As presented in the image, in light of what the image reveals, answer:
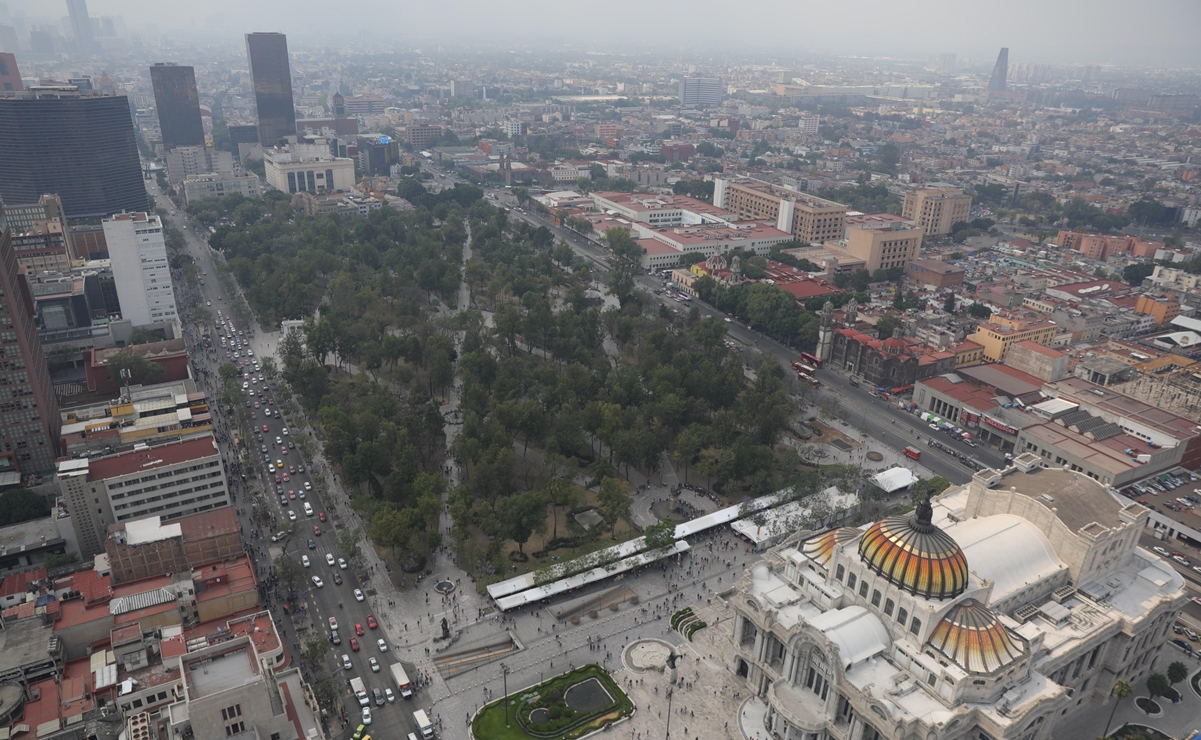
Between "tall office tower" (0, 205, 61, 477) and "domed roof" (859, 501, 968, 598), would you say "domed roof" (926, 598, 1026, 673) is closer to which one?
"domed roof" (859, 501, 968, 598)

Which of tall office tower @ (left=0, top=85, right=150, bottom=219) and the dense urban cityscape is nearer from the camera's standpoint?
the dense urban cityscape

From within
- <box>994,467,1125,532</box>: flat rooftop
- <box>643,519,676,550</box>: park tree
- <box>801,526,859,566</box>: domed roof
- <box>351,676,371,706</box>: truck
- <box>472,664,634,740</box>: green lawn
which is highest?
<box>994,467,1125,532</box>: flat rooftop

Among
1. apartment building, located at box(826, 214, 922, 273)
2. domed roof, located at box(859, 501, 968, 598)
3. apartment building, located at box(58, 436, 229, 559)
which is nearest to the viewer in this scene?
domed roof, located at box(859, 501, 968, 598)

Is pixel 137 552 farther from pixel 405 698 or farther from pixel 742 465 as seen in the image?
pixel 742 465

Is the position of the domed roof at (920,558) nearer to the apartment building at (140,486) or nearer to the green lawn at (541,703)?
the green lawn at (541,703)

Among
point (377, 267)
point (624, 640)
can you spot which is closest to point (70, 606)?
point (624, 640)

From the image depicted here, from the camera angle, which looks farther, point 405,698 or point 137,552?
point 137,552

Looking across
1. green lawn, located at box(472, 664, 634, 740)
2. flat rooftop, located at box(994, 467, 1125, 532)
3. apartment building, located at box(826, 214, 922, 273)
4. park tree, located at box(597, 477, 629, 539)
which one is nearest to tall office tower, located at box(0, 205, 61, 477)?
park tree, located at box(597, 477, 629, 539)

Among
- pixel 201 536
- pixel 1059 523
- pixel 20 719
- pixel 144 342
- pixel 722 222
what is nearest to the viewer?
pixel 20 719
